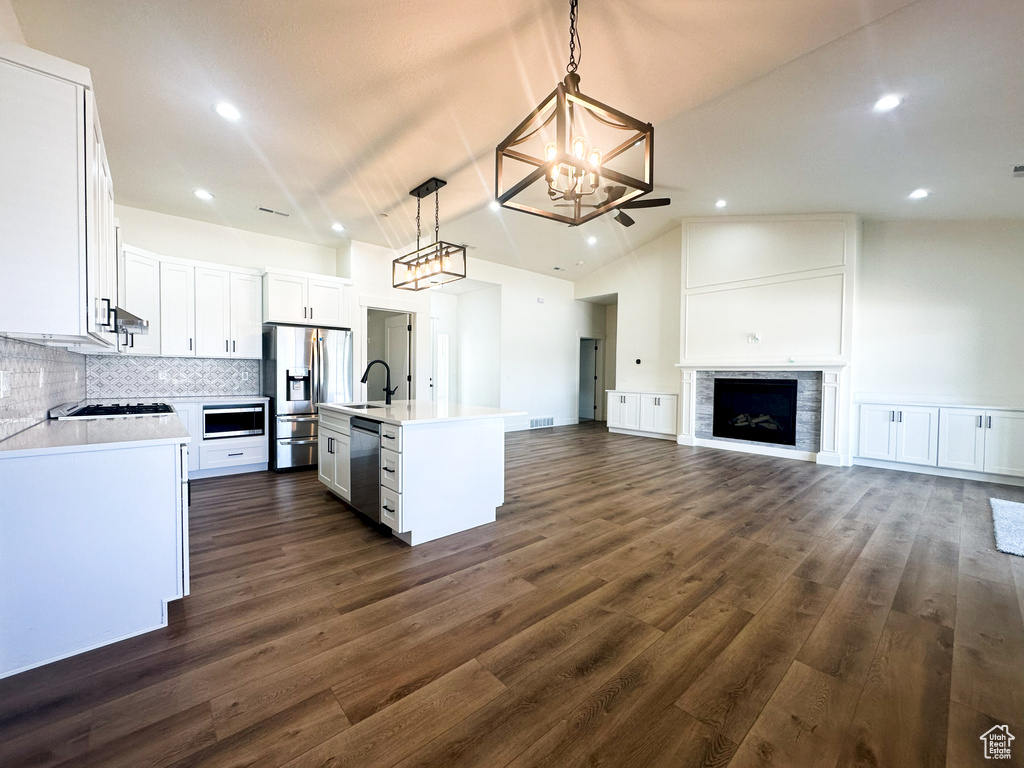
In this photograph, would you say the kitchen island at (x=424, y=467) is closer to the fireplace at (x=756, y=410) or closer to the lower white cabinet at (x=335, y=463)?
the lower white cabinet at (x=335, y=463)

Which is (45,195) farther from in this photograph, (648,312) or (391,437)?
(648,312)

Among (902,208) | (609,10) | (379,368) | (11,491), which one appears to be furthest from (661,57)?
(379,368)

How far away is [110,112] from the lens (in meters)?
2.91

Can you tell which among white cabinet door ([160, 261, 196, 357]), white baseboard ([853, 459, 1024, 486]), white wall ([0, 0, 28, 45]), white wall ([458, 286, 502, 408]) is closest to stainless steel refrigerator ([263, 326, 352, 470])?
white cabinet door ([160, 261, 196, 357])

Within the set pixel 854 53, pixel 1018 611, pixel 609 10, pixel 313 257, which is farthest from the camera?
pixel 313 257

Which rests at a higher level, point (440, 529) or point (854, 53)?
point (854, 53)

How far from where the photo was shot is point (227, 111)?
2.94 meters

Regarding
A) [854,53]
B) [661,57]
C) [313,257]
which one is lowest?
[313,257]

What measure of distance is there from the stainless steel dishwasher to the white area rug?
4363mm

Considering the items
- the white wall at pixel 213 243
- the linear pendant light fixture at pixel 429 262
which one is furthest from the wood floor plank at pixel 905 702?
the white wall at pixel 213 243

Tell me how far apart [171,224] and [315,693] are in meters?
5.67

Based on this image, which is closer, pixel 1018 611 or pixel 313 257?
pixel 1018 611

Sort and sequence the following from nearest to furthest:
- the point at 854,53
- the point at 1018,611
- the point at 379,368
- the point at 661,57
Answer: the point at 1018,611, the point at 661,57, the point at 854,53, the point at 379,368

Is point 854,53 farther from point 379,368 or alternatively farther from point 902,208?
point 379,368
